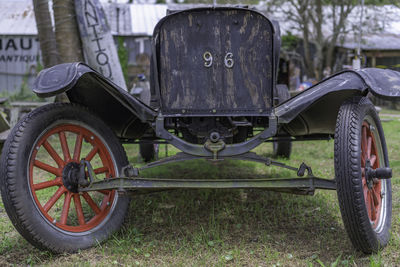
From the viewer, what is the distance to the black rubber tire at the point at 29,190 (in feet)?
7.41

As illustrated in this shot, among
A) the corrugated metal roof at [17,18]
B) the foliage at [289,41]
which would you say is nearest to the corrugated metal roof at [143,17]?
the corrugated metal roof at [17,18]

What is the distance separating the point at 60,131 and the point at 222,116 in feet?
3.51

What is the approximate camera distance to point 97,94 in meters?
2.90

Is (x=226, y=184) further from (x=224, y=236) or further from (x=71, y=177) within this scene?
(x=71, y=177)

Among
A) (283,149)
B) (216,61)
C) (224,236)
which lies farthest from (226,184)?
(283,149)

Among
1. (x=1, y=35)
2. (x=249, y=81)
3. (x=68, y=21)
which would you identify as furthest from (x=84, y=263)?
(x=1, y=35)

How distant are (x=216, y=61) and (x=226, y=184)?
2.75 feet

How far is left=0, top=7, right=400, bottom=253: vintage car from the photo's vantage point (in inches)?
91.8

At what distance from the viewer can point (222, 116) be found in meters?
2.84

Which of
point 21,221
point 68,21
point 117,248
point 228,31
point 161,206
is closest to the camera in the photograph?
point 21,221

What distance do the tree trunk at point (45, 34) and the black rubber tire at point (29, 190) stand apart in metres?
4.70

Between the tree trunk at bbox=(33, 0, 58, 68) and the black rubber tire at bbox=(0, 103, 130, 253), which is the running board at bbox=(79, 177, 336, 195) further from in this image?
the tree trunk at bbox=(33, 0, 58, 68)

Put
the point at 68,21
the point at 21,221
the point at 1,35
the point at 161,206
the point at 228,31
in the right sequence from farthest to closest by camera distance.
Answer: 1. the point at 1,35
2. the point at 68,21
3. the point at 161,206
4. the point at 228,31
5. the point at 21,221

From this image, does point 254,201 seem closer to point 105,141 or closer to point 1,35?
point 105,141
